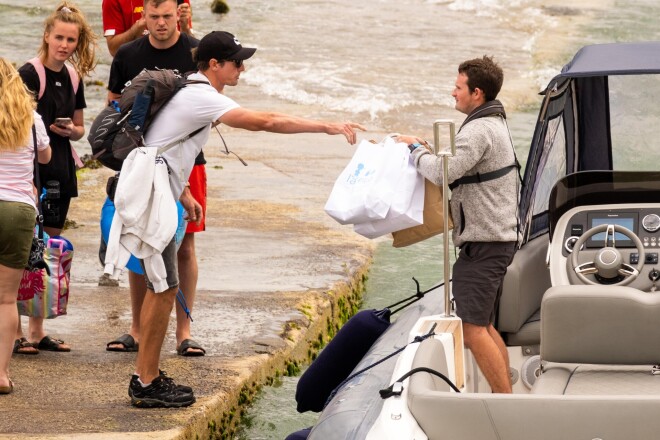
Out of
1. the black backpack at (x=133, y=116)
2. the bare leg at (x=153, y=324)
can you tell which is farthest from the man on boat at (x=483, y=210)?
the bare leg at (x=153, y=324)

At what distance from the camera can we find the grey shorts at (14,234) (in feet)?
19.3

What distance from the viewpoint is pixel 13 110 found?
580 cm

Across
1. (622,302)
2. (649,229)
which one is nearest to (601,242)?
(649,229)

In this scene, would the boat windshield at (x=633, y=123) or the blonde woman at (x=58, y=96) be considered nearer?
the blonde woman at (x=58, y=96)

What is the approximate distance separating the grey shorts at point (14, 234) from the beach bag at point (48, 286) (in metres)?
0.51

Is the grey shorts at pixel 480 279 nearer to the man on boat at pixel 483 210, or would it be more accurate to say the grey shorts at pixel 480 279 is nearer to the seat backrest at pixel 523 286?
the man on boat at pixel 483 210

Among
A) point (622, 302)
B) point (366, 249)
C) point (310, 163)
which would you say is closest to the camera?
point (622, 302)

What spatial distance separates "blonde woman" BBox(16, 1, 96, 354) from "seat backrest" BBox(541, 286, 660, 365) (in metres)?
2.86

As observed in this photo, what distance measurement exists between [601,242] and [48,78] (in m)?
2.99

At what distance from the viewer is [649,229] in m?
5.98

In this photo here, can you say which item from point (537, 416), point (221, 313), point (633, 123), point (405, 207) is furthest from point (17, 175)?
point (633, 123)

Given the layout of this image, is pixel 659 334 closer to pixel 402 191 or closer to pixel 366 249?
pixel 402 191

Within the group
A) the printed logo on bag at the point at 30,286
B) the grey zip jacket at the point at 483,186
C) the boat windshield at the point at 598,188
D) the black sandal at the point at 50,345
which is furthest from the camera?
the black sandal at the point at 50,345

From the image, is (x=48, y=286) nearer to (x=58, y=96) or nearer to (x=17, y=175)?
(x=17, y=175)
